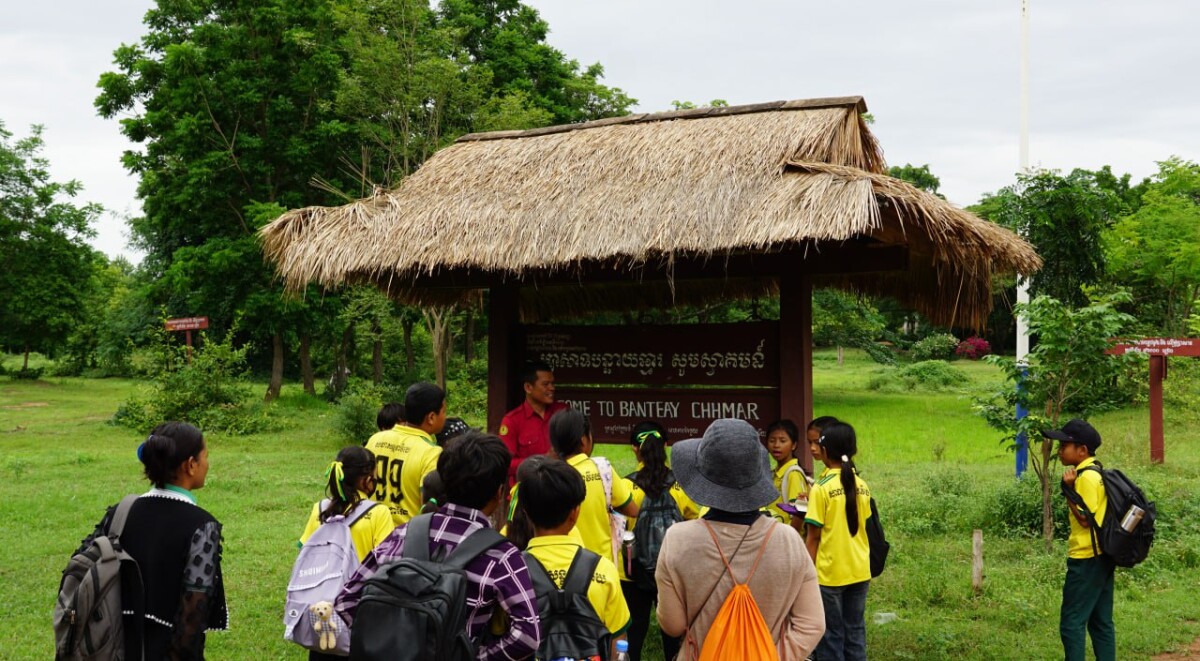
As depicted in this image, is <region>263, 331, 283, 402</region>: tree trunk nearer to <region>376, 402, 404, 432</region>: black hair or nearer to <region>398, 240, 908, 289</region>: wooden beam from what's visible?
<region>398, 240, 908, 289</region>: wooden beam

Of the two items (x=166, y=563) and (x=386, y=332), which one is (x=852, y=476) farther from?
(x=386, y=332)

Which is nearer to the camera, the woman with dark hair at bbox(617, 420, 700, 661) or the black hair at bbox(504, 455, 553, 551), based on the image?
the black hair at bbox(504, 455, 553, 551)

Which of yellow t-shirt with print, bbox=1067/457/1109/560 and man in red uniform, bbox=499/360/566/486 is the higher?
man in red uniform, bbox=499/360/566/486

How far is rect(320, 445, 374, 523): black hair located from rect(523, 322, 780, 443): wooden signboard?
2875 mm

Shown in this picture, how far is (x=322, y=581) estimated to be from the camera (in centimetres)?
392

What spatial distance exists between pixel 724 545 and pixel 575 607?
0.52 meters

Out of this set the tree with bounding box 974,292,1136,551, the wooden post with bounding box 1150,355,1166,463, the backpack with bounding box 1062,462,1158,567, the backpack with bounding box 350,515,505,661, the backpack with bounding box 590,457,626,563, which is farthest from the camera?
the wooden post with bounding box 1150,355,1166,463

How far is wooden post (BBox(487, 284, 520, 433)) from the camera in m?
7.23

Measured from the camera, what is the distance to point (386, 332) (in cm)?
2738

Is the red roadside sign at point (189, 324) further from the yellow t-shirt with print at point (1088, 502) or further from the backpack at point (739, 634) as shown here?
→ the backpack at point (739, 634)

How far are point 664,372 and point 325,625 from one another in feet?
11.6

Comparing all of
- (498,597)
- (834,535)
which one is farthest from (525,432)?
(498,597)

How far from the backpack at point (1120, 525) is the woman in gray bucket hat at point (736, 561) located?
8.91 feet

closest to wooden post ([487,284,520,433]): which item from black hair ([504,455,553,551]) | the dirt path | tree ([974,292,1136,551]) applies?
black hair ([504,455,553,551])
